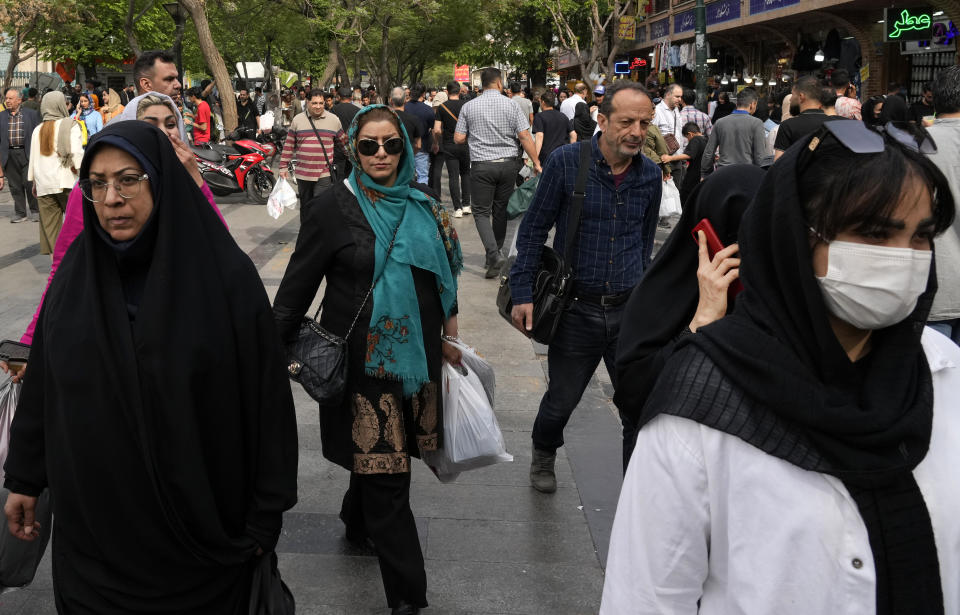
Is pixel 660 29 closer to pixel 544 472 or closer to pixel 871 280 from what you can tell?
pixel 544 472

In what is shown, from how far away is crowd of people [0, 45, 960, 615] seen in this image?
1530mm

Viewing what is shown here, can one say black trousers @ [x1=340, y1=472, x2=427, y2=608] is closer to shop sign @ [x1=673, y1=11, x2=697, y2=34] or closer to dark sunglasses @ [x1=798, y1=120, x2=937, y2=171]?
dark sunglasses @ [x1=798, y1=120, x2=937, y2=171]

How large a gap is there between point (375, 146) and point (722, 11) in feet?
92.5

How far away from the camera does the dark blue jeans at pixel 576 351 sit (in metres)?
4.31

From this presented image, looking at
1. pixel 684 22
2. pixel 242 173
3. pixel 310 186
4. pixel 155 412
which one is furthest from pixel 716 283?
pixel 684 22

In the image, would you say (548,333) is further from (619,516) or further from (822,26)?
(822,26)

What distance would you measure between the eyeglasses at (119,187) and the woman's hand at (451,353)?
1596 mm

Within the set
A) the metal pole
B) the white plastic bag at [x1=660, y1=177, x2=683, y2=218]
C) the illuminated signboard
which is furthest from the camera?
the metal pole

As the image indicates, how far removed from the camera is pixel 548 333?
14.3 ft

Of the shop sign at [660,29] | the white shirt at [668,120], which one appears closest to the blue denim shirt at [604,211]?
the white shirt at [668,120]

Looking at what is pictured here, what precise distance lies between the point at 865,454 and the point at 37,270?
9935 mm

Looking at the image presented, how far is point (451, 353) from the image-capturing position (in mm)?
3811

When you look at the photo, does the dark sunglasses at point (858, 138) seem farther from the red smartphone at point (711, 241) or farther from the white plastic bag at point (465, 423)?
the white plastic bag at point (465, 423)

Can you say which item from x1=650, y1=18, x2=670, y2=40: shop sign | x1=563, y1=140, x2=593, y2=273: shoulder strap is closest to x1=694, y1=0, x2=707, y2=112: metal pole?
x1=563, y1=140, x2=593, y2=273: shoulder strap
